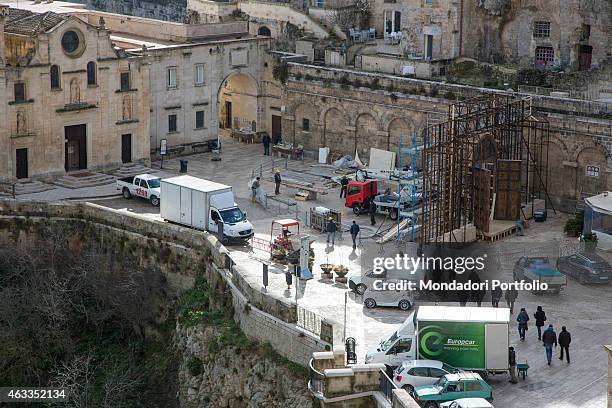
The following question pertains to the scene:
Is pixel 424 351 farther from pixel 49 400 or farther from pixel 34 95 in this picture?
pixel 34 95

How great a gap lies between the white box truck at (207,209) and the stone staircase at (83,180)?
8.32 meters

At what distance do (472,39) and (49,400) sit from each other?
31.1 meters

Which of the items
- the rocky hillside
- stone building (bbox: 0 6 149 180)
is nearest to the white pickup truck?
stone building (bbox: 0 6 149 180)

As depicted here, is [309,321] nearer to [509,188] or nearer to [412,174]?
[509,188]

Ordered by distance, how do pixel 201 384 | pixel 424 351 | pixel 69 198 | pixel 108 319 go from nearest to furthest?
pixel 424 351
pixel 201 384
pixel 108 319
pixel 69 198

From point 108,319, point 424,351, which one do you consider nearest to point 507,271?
point 424,351

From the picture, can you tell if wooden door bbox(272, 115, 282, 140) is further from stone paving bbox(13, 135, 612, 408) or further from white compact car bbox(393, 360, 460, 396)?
white compact car bbox(393, 360, 460, 396)

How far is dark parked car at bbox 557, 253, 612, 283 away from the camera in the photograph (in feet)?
180

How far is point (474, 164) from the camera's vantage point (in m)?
60.7

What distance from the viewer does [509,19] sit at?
75312mm

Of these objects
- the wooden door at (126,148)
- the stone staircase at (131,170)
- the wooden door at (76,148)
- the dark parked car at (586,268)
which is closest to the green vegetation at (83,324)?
the wooden door at (76,148)

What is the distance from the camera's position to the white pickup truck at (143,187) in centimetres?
6550

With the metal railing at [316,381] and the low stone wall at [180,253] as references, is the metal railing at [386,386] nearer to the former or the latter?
the metal railing at [316,381]

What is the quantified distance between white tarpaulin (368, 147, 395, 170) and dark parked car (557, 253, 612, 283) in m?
15.8
